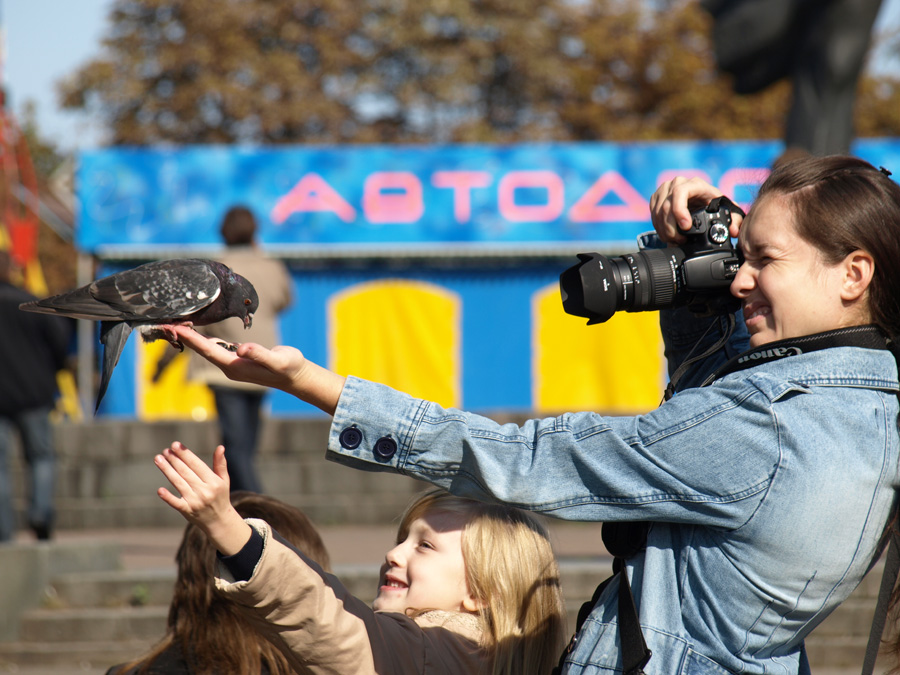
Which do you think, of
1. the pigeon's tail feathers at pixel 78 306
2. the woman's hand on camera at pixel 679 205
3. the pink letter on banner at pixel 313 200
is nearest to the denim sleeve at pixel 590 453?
the woman's hand on camera at pixel 679 205

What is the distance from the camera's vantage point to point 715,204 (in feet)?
5.93

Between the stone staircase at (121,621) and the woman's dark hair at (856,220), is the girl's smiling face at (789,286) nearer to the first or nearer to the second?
the woman's dark hair at (856,220)

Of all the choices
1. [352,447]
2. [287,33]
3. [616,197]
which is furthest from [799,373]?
[287,33]

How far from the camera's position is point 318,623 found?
163 cm

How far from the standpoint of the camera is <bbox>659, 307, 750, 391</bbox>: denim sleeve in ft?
6.00

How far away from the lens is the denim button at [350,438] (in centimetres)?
151

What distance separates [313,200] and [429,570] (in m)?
11.1

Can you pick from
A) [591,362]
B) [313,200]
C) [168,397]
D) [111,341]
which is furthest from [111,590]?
[591,362]

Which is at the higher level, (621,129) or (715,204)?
(621,129)

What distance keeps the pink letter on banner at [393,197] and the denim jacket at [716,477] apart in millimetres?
11421

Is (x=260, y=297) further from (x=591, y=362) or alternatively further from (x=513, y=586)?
(x=591, y=362)

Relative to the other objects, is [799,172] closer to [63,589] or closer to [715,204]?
[715,204]

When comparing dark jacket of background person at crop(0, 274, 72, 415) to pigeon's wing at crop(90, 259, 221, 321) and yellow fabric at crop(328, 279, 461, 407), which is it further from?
yellow fabric at crop(328, 279, 461, 407)

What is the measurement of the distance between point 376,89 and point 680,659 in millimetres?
22776
